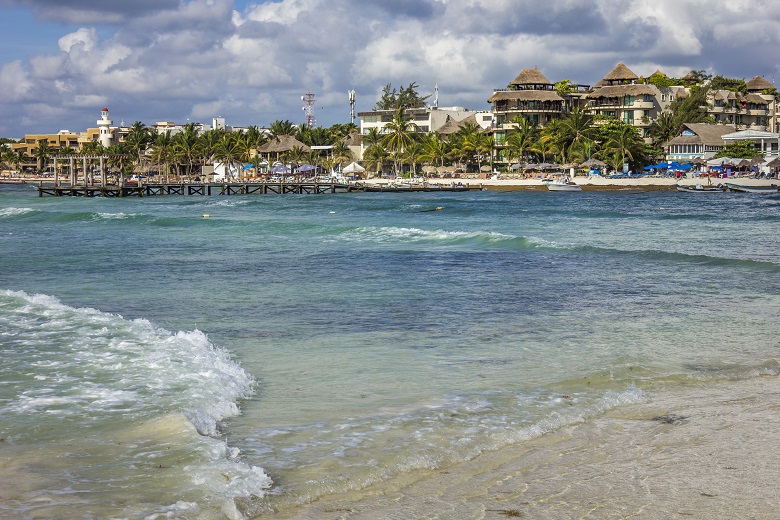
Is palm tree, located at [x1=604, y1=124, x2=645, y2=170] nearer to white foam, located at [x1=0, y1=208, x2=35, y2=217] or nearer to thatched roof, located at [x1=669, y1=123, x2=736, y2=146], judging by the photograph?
thatched roof, located at [x1=669, y1=123, x2=736, y2=146]

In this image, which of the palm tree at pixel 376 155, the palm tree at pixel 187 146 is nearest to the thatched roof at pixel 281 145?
the palm tree at pixel 187 146

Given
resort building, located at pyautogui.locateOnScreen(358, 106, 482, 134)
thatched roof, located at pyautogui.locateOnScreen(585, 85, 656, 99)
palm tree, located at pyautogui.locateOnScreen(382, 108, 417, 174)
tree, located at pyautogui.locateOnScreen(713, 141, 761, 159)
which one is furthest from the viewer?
resort building, located at pyautogui.locateOnScreen(358, 106, 482, 134)

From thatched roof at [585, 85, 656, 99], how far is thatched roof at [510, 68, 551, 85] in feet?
20.7

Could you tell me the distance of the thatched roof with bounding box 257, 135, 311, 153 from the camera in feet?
376

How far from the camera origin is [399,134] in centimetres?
10112

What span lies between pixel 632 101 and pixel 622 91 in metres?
1.77

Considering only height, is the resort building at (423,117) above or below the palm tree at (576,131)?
above

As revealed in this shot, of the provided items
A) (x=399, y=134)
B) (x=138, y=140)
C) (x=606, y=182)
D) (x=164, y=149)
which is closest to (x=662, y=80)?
(x=606, y=182)

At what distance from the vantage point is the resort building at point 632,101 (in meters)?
99.2

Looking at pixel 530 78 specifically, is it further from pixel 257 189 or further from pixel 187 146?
pixel 187 146

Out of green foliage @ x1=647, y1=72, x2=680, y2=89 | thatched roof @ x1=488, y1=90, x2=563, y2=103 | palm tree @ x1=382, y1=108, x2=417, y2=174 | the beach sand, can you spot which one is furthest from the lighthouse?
the beach sand

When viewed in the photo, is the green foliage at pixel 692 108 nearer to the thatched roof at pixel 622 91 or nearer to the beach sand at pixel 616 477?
the thatched roof at pixel 622 91

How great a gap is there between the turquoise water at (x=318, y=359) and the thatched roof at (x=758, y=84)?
10487 centimetres

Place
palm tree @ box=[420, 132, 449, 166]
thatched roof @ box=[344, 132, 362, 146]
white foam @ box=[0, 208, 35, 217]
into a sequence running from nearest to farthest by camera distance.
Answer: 1. white foam @ box=[0, 208, 35, 217]
2. palm tree @ box=[420, 132, 449, 166]
3. thatched roof @ box=[344, 132, 362, 146]
